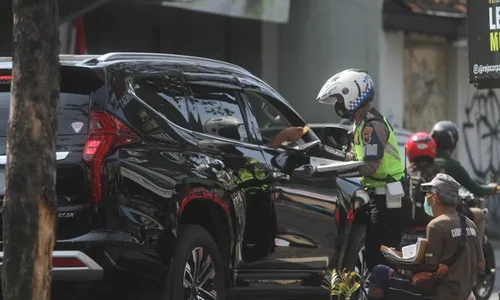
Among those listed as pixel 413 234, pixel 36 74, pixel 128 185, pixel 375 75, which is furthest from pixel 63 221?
pixel 375 75

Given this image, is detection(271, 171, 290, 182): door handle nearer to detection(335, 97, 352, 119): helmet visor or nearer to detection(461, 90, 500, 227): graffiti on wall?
detection(335, 97, 352, 119): helmet visor

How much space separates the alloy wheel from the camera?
6.90 meters

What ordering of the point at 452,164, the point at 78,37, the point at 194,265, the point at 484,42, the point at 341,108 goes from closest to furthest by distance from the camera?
the point at 194,265 → the point at 484,42 → the point at 341,108 → the point at 452,164 → the point at 78,37

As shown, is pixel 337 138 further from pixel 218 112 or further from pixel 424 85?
pixel 424 85

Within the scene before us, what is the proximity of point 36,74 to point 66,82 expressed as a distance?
152cm

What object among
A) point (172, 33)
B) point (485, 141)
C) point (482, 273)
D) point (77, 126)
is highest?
point (172, 33)

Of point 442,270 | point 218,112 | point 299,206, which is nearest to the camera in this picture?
point 442,270

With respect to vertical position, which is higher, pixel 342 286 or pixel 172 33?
pixel 172 33

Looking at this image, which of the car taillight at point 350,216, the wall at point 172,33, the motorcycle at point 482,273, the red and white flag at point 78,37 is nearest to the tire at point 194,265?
the car taillight at point 350,216

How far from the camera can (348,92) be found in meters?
8.19

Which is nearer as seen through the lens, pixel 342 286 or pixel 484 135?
pixel 342 286

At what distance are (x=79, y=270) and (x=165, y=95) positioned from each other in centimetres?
149

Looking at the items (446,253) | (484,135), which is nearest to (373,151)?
(446,253)

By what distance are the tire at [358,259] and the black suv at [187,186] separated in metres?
0.02
